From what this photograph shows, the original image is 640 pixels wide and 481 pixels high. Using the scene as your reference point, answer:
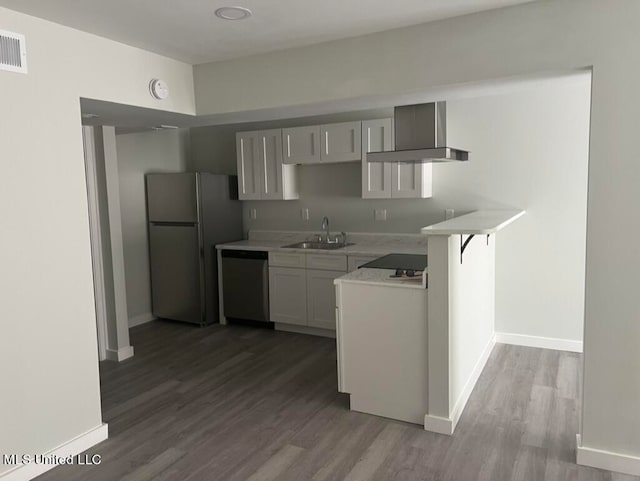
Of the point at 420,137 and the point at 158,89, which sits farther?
the point at 420,137

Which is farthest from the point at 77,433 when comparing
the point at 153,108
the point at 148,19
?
the point at 148,19

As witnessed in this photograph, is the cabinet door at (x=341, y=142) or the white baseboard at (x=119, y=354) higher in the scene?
the cabinet door at (x=341, y=142)

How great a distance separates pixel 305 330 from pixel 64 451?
2.63 metres

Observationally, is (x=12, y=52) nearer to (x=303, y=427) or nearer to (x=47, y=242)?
(x=47, y=242)

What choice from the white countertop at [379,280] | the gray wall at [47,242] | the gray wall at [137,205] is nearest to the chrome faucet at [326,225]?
the white countertop at [379,280]

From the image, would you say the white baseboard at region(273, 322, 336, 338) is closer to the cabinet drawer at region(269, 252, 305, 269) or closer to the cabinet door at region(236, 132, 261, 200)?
the cabinet drawer at region(269, 252, 305, 269)

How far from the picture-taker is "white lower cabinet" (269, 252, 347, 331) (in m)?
4.76

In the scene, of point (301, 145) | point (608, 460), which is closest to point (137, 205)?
point (301, 145)

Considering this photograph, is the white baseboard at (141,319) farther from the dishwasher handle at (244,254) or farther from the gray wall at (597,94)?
the gray wall at (597,94)

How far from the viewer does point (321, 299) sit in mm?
4820

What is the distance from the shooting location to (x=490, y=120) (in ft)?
14.3

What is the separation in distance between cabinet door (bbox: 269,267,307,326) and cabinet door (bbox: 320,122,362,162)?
3.84 feet

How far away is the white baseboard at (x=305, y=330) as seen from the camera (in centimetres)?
489

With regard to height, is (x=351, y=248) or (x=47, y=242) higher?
(x=47, y=242)
